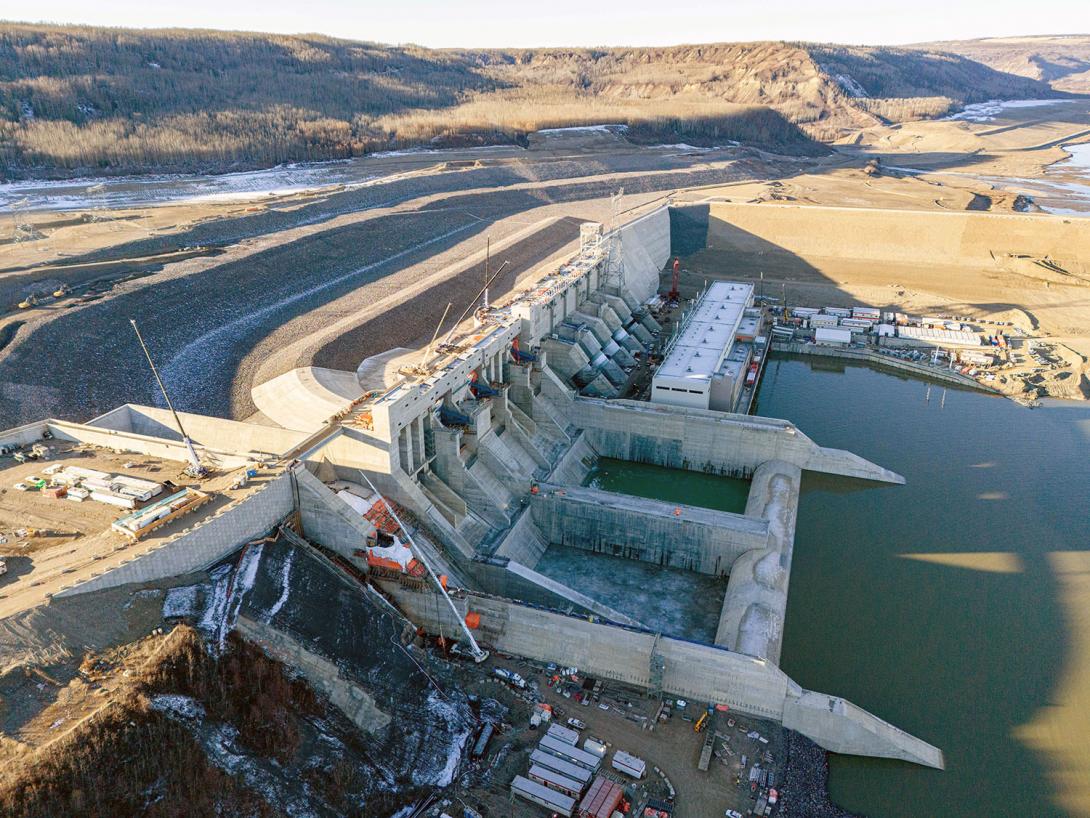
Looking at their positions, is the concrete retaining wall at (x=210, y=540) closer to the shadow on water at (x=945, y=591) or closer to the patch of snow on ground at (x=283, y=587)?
the patch of snow on ground at (x=283, y=587)

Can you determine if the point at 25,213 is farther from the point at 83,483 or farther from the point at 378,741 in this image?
the point at 378,741

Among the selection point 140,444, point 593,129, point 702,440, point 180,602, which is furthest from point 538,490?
point 593,129

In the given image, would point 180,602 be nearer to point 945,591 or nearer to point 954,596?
point 945,591

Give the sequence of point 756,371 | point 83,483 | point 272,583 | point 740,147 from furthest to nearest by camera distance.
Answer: point 740,147, point 756,371, point 83,483, point 272,583

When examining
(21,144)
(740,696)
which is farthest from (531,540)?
(21,144)

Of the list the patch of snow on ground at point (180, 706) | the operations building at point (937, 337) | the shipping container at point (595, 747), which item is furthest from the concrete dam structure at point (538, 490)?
the operations building at point (937, 337)
